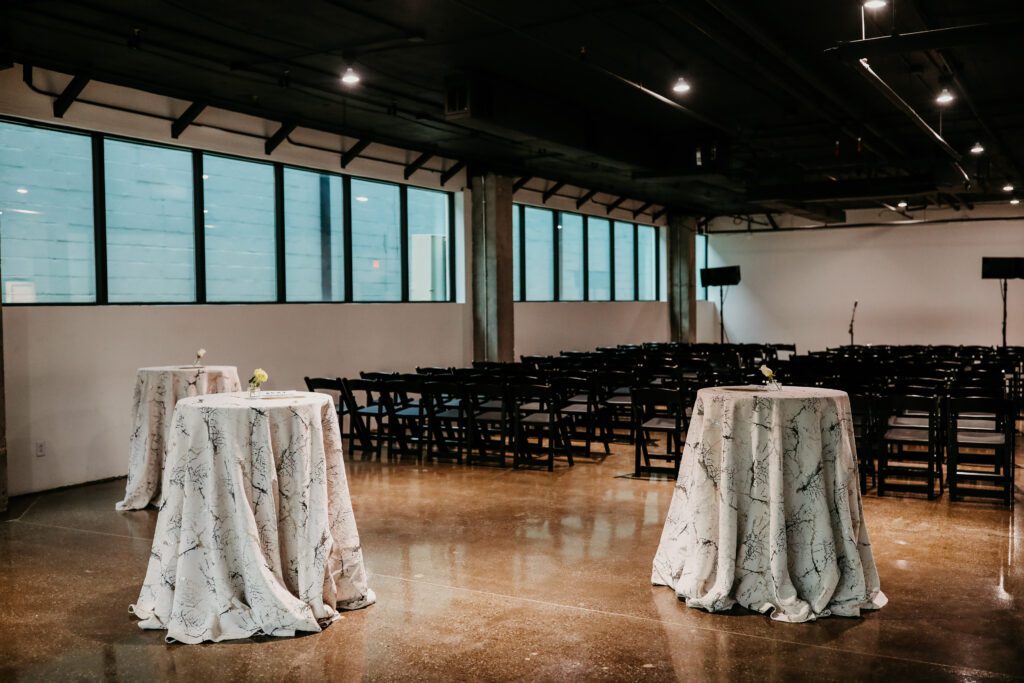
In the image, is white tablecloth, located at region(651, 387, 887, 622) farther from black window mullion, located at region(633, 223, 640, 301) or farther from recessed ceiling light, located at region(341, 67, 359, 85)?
black window mullion, located at region(633, 223, 640, 301)

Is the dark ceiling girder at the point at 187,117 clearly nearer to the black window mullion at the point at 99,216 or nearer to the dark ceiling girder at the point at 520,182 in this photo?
the black window mullion at the point at 99,216

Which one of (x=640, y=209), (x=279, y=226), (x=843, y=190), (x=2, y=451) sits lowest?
(x=2, y=451)

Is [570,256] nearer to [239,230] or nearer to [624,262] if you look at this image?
[624,262]

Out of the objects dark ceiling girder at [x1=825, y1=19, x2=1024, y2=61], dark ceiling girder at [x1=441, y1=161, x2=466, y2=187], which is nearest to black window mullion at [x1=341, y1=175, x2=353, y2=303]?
dark ceiling girder at [x1=441, y1=161, x2=466, y2=187]

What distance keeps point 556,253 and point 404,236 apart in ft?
15.3

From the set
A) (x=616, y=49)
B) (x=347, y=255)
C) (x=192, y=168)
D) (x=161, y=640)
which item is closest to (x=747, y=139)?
(x=616, y=49)

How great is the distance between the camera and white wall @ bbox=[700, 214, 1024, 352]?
19.4 m

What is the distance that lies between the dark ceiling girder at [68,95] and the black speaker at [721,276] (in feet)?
43.0

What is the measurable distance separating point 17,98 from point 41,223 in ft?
3.48

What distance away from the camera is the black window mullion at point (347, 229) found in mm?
11398

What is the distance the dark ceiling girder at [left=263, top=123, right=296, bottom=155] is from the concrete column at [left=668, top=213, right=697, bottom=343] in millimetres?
12060

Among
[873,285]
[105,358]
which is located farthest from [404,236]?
[873,285]

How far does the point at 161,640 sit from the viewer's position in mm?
4062

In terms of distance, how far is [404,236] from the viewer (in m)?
12.5
